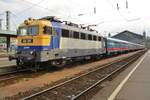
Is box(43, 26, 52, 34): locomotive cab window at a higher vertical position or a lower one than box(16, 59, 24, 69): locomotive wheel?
higher

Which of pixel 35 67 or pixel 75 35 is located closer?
pixel 35 67

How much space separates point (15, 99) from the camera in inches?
415

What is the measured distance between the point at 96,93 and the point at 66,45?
34.3 feet

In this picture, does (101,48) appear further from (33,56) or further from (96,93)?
(96,93)

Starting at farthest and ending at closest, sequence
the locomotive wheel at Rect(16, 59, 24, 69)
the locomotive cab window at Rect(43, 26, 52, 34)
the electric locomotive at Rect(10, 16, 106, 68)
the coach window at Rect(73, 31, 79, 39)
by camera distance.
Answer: the coach window at Rect(73, 31, 79, 39), the locomotive wheel at Rect(16, 59, 24, 69), the locomotive cab window at Rect(43, 26, 52, 34), the electric locomotive at Rect(10, 16, 106, 68)

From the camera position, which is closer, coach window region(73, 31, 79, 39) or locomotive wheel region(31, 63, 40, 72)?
locomotive wheel region(31, 63, 40, 72)

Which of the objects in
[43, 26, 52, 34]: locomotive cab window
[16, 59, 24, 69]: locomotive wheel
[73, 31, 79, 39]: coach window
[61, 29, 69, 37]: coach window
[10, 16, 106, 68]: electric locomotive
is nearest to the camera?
[10, 16, 106, 68]: electric locomotive

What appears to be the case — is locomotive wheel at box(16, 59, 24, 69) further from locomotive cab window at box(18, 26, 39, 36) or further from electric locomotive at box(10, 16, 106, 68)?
locomotive cab window at box(18, 26, 39, 36)

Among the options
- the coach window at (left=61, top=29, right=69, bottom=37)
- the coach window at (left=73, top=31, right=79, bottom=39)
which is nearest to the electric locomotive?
the coach window at (left=61, top=29, right=69, bottom=37)

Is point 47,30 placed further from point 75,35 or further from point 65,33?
point 75,35

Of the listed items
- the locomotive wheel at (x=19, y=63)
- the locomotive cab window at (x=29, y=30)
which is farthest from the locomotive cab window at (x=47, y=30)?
the locomotive wheel at (x=19, y=63)

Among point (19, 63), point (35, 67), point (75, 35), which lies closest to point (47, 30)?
point (35, 67)

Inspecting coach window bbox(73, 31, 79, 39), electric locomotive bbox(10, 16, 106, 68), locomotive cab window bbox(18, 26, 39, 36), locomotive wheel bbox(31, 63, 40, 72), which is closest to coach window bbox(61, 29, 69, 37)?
electric locomotive bbox(10, 16, 106, 68)

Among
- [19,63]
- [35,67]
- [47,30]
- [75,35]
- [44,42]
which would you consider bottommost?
[35,67]
